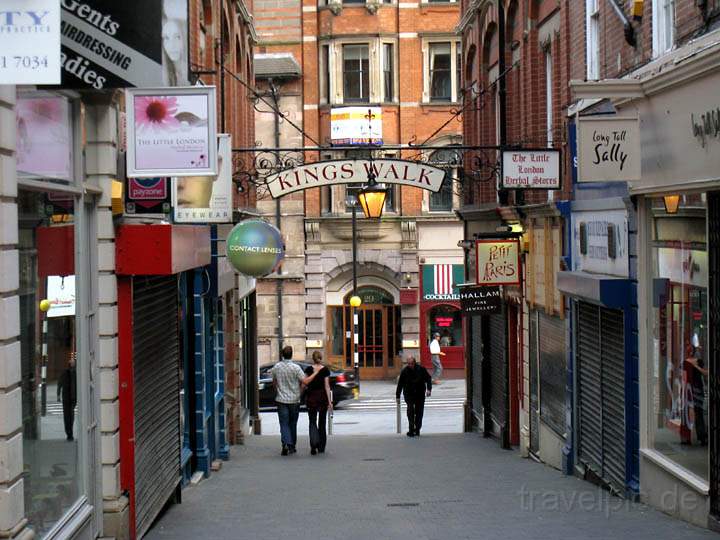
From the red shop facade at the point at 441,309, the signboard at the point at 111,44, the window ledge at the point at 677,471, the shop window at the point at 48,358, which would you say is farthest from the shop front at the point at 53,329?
the red shop facade at the point at 441,309

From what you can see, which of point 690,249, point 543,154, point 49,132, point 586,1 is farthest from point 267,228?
point 49,132

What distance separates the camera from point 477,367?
25.7 meters

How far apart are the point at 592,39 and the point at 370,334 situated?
27.3 m

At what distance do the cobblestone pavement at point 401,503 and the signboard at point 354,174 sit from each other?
4.34m

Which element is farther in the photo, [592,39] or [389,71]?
[389,71]

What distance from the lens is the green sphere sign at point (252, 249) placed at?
51.7 feet

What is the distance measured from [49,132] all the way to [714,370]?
19.2 feet

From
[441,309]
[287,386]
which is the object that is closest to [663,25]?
[287,386]

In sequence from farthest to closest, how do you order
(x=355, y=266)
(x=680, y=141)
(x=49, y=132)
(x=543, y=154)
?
(x=355, y=266), (x=543, y=154), (x=680, y=141), (x=49, y=132)

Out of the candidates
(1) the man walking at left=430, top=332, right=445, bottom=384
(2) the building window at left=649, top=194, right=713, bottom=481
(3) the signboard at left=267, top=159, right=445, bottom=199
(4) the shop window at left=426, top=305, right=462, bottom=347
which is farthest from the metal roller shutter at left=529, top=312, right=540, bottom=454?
(4) the shop window at left=426, top=305, right=462, bottom=347

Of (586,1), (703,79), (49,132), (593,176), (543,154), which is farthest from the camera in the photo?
(543,154)

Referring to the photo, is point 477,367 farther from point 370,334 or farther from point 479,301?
point 370,334

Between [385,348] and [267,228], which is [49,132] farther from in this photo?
[385,348]

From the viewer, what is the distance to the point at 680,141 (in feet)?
36.2
